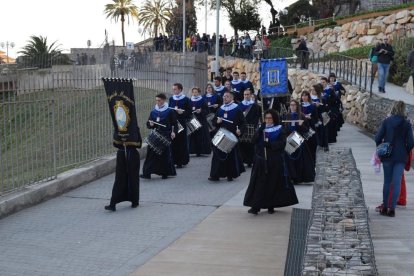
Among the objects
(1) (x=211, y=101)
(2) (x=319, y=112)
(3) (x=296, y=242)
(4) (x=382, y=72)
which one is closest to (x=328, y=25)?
(4) (x=382, y=72)

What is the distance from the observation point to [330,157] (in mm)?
9914

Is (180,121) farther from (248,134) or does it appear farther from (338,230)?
(338,230)

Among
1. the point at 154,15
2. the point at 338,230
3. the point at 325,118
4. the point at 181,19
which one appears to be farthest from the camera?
the point at 154,15

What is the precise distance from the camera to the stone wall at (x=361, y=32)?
34906mm

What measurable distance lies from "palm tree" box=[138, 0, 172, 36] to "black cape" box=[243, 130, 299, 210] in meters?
64.1

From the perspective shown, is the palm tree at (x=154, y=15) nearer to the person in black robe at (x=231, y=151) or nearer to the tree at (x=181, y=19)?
the tree at (x=181, y=19)

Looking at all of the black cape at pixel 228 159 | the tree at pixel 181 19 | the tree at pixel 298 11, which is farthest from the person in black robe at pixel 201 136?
the tree at pixel 181 19

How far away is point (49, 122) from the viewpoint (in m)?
11.5

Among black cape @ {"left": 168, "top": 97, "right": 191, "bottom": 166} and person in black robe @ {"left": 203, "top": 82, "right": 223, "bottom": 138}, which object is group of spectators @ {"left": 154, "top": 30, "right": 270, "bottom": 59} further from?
black cape @ {"left": 168, "top": 97, "right": 191, "bottom": 166}

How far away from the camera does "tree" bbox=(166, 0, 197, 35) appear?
197 feet

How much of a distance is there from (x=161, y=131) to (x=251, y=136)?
7.37 feet

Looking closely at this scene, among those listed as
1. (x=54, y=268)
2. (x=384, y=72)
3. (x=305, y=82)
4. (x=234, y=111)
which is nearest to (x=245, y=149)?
(x=234, y=111)

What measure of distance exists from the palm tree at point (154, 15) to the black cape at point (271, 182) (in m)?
64.1

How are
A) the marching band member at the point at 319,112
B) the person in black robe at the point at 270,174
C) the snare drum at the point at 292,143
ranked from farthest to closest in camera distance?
the marching band member at the point at 319,112, the snare drum at the point at 292,143, the person in black robe at the point at 270,174
